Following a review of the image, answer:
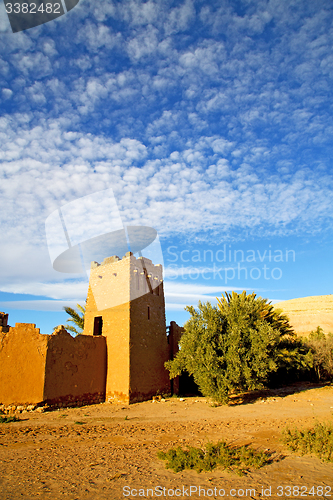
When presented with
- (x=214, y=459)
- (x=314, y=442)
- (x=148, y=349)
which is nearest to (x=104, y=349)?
(x=148, y=349)

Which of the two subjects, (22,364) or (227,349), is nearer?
(22,364)

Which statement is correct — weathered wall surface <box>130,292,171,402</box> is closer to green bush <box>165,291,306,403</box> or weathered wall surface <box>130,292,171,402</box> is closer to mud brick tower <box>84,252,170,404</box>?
mud brick tower <box>84,252,170,404</box>

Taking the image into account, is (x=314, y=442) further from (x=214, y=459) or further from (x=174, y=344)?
(x=174, y=344)

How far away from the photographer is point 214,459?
19.1 feet

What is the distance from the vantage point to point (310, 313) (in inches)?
2239

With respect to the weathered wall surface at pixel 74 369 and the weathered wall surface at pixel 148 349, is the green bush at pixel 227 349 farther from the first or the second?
the weathered wall surface at pixel 74 369

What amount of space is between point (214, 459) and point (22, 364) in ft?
31.0

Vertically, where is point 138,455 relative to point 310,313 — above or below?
below

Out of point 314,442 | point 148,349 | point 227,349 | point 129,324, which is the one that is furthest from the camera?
point 148,349

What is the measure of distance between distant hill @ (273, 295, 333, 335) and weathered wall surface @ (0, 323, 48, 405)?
148ft

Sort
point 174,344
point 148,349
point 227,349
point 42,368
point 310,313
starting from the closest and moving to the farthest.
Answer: point 42,368
point 227,349
point 148,349
point 174,344
point 310,313

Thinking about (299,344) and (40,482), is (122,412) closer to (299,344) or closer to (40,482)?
(40,482)

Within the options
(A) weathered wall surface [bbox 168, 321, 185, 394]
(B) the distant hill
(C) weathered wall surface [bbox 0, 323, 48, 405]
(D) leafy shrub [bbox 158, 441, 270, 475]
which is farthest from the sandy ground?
(B) the distant hill

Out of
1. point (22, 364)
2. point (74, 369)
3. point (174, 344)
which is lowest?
point (74, 369)
